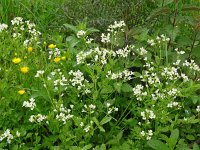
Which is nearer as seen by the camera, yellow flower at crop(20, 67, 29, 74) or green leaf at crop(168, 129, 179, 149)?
green leaf at crop(168, 129, 179, 149)

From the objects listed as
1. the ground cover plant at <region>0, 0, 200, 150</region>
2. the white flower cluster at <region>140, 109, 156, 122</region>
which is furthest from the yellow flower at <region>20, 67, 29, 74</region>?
the white flower cluster at <region>140, 109, 156, 122</region>

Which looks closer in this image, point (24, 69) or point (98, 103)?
point (98, 103)

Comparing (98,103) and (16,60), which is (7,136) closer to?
(98,103)

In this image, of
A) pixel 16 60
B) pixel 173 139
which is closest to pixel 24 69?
pixel 16 60

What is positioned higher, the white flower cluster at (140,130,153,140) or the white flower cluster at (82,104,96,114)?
the white flower cluster at (82,104,96,114)

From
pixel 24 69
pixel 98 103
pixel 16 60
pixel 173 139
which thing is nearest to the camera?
pixel 173 139

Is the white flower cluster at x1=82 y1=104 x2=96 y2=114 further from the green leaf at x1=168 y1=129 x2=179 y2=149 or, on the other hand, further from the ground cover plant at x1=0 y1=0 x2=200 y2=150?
the green leaf at x1=168 y1=129 x2=179 y2=149

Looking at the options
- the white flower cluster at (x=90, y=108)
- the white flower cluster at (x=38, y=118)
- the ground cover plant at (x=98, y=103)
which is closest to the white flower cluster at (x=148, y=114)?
the ground cover plant at (x=98, y=103)

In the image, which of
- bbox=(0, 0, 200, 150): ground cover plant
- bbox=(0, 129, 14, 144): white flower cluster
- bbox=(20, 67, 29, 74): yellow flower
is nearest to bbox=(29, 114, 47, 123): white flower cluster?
bbox=(0, 0, 200, 150): ground cover plant

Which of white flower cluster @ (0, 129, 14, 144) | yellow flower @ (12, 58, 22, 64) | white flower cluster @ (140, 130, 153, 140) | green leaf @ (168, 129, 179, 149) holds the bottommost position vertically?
green leaf @ (168, 129, 179, 149)

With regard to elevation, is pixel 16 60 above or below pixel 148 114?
Result: above

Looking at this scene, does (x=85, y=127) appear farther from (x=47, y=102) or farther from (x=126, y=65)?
(x=126, y=65)

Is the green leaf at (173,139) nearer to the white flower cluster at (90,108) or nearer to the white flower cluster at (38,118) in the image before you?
the white flower cluster at (90,108)

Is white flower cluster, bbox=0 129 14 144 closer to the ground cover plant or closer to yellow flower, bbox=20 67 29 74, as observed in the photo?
the ground cover plant
